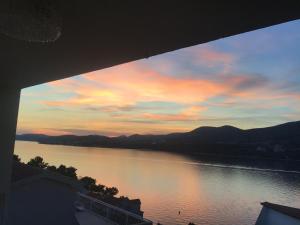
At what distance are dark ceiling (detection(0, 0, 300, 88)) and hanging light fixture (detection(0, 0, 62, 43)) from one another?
0.16 m

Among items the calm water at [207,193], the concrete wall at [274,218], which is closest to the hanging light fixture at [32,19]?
the concrete wall at [274,218]

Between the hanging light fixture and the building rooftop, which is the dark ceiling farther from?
the building rooftop

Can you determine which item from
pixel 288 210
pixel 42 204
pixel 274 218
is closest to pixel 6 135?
pixel 42 204

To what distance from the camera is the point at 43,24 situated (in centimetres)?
159

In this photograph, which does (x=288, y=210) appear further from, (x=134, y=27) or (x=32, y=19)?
(x=32, y=19)

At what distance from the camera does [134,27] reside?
1936 mm

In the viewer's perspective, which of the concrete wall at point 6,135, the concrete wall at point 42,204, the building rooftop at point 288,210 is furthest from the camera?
the building rooftop at point 288,210

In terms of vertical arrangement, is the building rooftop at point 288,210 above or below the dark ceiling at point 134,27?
below

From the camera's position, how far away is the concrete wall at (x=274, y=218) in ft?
38.7

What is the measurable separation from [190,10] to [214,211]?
48138mm

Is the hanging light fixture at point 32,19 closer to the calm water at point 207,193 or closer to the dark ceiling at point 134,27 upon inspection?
the dark ceiling at point 134,27

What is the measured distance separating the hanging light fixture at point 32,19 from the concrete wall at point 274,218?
1184cm

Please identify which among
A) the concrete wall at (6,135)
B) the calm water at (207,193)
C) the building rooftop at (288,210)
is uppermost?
the concrete wall at (6,135)

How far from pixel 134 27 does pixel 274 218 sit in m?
13.0
